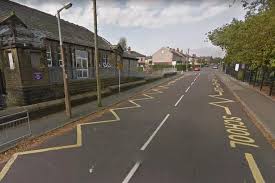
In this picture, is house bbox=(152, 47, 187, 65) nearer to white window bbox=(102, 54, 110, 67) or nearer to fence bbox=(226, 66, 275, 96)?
fence bbox=(226, 66, 275, 96)

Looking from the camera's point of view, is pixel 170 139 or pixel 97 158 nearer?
pixel 97 158

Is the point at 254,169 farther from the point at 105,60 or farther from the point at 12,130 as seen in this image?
the point at 105,60

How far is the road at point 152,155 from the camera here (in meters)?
5.30

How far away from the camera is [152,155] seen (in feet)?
21.3

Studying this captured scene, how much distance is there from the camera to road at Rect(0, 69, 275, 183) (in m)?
5.30

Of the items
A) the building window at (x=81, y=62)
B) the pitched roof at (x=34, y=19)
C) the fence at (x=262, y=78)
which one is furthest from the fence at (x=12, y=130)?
the fence at (x=262, y=78)

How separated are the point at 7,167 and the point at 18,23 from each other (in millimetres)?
10926

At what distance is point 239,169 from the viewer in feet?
18.2

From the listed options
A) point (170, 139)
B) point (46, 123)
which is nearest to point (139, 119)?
point (170, 139)

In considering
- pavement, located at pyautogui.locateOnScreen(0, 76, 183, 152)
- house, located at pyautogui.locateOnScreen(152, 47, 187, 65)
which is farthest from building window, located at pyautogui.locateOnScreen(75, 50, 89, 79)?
house, located at pyautogui.locateOnScreen(152, 47, 187, 65)

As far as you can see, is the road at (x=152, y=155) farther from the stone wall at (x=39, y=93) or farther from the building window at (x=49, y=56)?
the building window at (x=49, y=56)

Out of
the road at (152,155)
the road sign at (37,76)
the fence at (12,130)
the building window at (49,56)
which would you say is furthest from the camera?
the building window at (49,56)

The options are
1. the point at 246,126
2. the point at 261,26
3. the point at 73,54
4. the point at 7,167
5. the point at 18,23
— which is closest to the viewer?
the point at 7,167

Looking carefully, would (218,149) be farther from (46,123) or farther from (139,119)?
(46,123)
